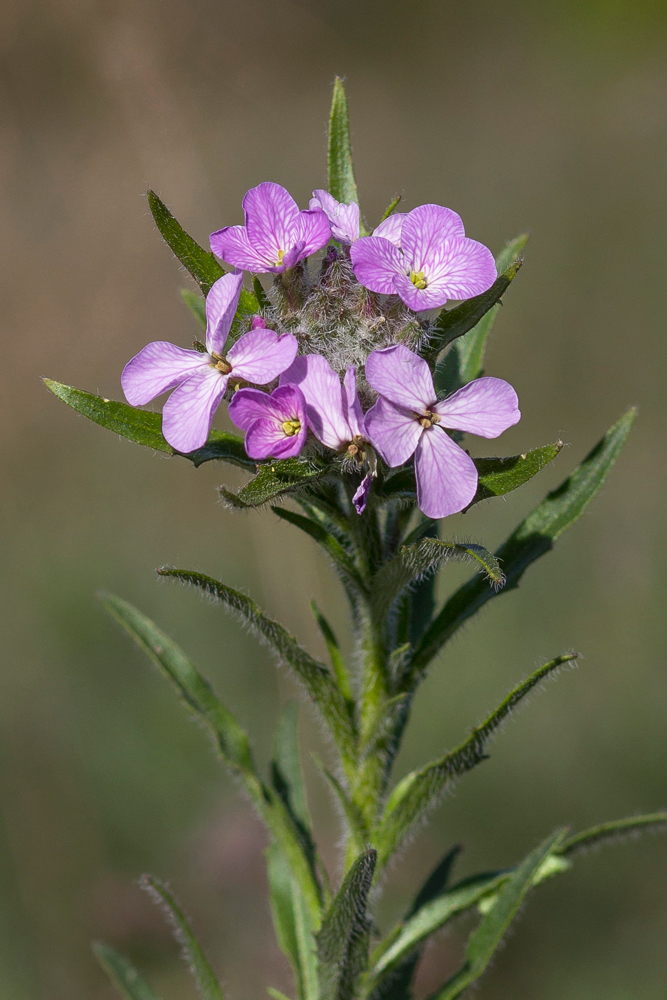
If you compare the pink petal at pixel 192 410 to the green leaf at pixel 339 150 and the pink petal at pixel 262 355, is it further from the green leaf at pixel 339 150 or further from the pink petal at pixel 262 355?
the green leaf at pixel 339 150

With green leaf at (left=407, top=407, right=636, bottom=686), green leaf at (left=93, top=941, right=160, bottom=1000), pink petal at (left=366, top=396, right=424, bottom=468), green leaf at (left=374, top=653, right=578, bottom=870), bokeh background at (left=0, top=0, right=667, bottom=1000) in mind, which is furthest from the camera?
bokeh background at (left=0, top=0, right=667, bottom=1000)

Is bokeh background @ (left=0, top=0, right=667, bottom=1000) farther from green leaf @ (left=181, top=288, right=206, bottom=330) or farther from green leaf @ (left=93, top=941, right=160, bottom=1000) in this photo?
green leaf @ (left=93, top=941, right=160, bottom=1000)

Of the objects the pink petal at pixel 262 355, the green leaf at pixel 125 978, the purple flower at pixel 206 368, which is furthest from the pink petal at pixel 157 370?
Result: the green leaf at pixel 125 978

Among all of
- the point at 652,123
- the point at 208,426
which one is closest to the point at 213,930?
the point at 208,426

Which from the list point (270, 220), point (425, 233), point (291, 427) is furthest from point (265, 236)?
point (291, 427)

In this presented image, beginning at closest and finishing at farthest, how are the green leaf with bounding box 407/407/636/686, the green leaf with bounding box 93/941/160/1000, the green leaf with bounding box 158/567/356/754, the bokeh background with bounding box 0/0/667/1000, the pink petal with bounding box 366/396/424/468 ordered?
the pink petal with bounding box 366/396/424/468
the green leaf with bounding box 158/567/356/754
the green leaf with bounding box 407/407/636/686
the green leaf with bounding box 93/941/160/1000
the bokeh background with bounding box 0/0/667/1000

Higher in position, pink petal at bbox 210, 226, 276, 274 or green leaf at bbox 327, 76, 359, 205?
green leaf at bbox 327, 76, 359, 205

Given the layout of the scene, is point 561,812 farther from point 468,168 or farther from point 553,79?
point 553,79

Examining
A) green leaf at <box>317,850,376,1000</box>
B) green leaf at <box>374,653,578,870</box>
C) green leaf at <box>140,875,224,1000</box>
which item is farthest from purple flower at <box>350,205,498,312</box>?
green leaf at <box>140,875,224,1000</box>
